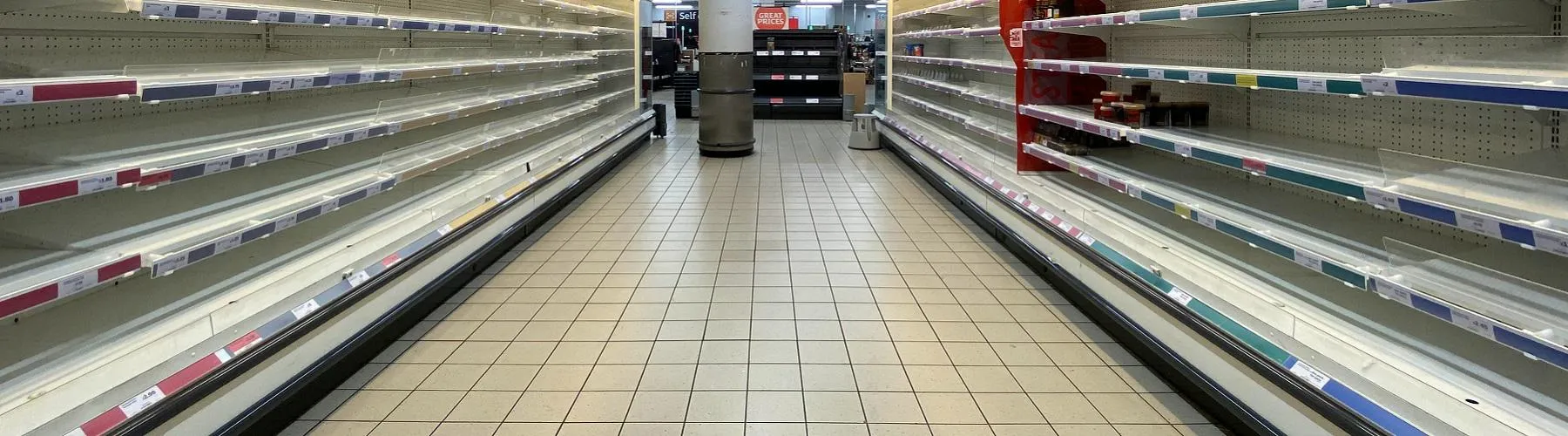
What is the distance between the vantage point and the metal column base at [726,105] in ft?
34.5

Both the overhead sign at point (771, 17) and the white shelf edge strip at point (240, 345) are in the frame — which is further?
the overhead sign at point (771, 17)

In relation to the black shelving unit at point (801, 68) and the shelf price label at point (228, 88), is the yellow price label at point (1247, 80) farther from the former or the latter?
the black shelving unit at point (801, 68)

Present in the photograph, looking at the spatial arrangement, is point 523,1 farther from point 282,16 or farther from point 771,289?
point 282,16

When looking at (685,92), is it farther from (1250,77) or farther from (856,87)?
(1250,77)

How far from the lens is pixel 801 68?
17250 mm

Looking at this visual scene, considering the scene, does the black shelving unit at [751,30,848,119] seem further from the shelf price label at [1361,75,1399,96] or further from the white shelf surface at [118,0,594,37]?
the shelf price label at [1361,75,1399,96]

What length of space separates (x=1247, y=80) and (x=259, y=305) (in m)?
3.17

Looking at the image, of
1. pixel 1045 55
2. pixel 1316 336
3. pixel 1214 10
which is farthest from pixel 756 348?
pixel 1045 55

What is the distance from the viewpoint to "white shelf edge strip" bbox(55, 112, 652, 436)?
6.96 feet

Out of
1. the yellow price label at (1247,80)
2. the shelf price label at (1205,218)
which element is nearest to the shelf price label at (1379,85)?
the yellow price label at (1247,80)

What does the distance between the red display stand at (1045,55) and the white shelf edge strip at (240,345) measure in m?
3.15

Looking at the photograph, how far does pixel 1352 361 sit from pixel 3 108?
3596 millimetres

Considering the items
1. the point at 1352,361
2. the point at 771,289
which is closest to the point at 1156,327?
the point at 1352,361

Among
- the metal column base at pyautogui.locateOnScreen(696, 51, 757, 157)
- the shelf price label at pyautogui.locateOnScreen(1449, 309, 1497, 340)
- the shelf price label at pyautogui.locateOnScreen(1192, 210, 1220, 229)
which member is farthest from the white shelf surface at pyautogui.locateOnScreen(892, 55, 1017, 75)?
the shelf price label at pyautogui.locateOnScreen(1449, 309, 1497, 340)
